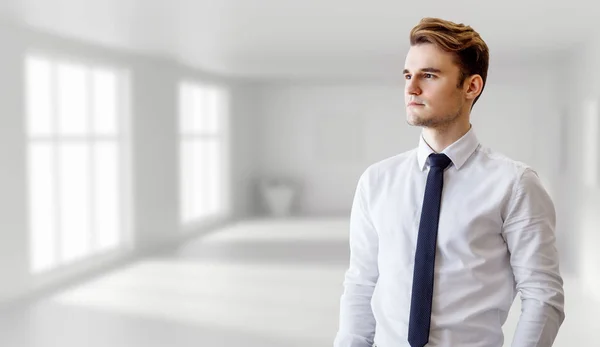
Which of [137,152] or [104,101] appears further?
[137,152]

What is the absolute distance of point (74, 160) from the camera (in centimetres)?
761

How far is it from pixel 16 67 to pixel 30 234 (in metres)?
1.36

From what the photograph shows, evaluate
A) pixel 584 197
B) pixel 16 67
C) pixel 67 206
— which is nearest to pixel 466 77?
pixel 16 67

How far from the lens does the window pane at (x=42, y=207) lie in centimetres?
682

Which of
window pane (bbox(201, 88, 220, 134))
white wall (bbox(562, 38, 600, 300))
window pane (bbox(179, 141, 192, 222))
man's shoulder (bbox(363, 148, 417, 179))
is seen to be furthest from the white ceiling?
man's shoulder (bbox(363, 148, 417, 179))

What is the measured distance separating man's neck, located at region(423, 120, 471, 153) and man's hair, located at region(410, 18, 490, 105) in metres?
0.09

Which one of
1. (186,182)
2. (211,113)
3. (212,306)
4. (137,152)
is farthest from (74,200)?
(211,113)

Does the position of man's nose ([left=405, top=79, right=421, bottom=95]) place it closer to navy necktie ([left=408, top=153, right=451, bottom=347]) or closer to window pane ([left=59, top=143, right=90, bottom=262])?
navy necktie ([left=408, top=153, right=451, bottom=347])

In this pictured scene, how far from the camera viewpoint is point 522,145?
404 inches

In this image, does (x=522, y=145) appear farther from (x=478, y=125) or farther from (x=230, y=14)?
(x=230, y=14)

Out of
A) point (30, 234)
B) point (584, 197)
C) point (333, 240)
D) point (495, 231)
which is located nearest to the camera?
point (495, 231)

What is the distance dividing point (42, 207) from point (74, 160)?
0.74 metres

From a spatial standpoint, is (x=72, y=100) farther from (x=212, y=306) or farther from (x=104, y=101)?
(x=212, y=306)

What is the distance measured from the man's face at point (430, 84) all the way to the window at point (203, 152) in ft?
28.2
